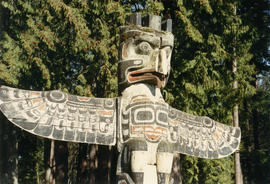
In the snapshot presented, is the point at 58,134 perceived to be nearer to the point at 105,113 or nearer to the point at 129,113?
the point at 105,113

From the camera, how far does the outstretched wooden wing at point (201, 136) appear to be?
709cm

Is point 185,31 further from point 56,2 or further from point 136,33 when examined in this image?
point 136,33

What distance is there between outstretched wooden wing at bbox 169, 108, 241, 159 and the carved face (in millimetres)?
963

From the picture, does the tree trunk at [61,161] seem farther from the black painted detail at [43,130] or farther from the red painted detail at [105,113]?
the black painted detail at [43,130]

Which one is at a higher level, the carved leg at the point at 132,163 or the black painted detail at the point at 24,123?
the black painted detail at the point at 24,123

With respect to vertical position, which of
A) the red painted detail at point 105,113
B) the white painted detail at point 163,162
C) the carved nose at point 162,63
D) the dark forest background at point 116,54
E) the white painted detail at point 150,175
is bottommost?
the white painted detail at point 150,175

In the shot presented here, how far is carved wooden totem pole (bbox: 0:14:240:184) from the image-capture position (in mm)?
6012

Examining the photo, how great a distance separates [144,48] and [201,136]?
2204 mm

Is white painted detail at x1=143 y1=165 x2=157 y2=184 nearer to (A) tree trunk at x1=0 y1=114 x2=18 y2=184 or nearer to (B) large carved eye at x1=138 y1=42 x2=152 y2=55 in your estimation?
(B) large carved eye at x1=138 y1=42 x2=152 y2=55

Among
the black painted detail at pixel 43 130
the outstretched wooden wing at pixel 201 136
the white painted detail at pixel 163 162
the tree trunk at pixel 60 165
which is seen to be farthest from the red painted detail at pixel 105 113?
the tree trunk at pixel 60 165

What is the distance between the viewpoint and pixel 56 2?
37.4 ft

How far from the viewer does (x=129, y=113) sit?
20.7 feet

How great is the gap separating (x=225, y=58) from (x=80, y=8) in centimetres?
500

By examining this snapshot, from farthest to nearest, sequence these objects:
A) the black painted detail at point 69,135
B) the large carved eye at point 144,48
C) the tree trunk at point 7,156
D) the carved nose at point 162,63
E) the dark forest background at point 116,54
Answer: the tree trunk at point 7,156
the dark forest background at point 116,54
the large carved eye at point 144,48
the carved nose at point 162,63
the black painted detail at point 69,135
